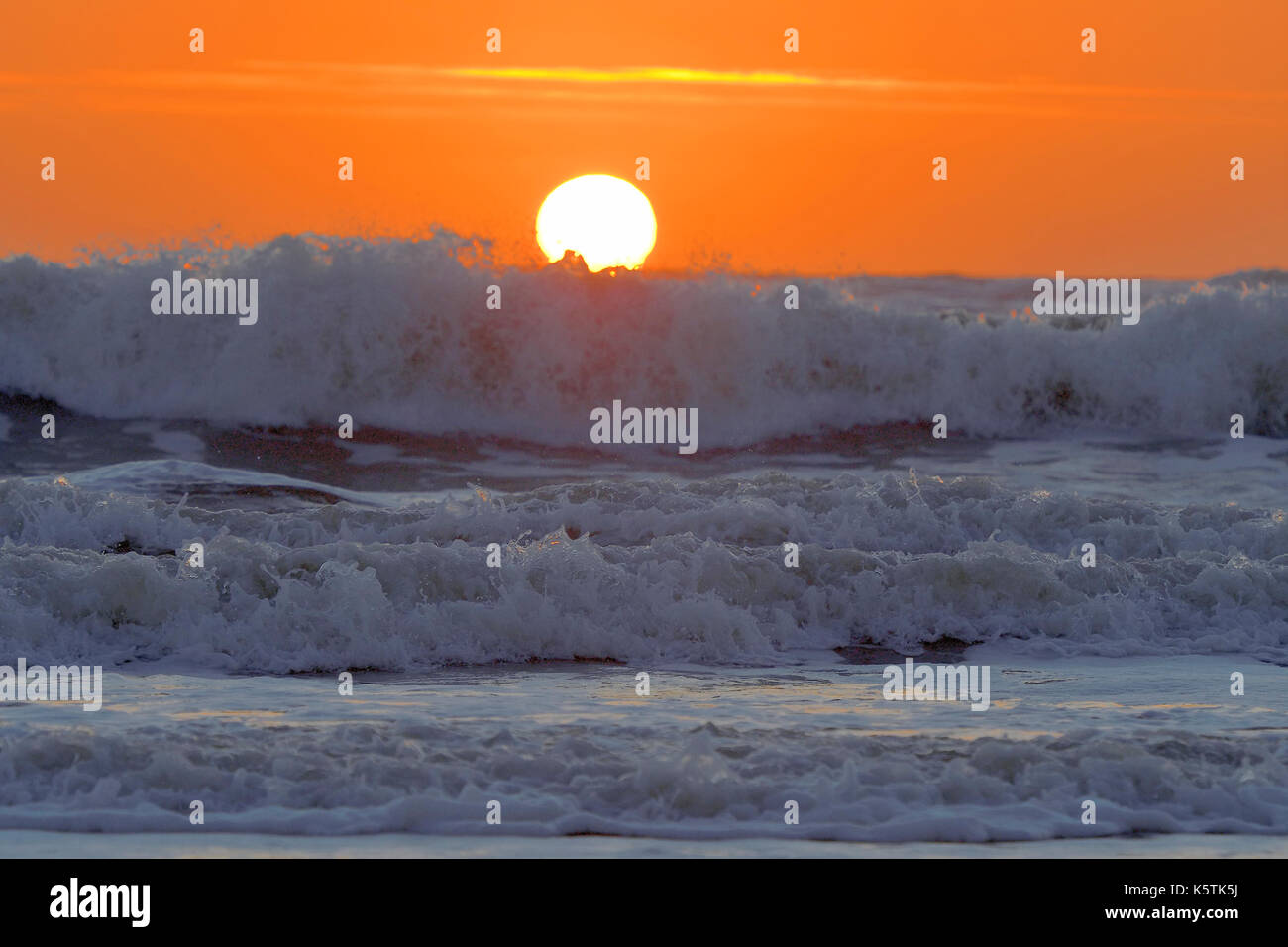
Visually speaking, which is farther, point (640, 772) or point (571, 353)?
point (571, 353)

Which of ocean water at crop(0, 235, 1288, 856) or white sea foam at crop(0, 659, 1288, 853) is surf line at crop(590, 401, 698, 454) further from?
white sea foam at crop(0, 659, 1288, 853)

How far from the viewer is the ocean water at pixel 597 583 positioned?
5.37m

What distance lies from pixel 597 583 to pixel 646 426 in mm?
11312

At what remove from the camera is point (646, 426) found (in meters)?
20.2

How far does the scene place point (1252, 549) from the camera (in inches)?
422

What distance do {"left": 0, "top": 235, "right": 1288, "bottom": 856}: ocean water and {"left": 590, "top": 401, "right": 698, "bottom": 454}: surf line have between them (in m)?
0.26

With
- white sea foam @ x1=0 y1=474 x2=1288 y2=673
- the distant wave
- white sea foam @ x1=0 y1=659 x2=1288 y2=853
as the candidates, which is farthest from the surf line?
white sea foam @ x1=0 y1=659 x2=1288 y2=853

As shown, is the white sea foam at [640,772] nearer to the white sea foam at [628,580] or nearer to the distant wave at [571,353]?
the white sea foam at [628,580]

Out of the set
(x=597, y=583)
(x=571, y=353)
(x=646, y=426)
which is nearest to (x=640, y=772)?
(x=597, y=583)

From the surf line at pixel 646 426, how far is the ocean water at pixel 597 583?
0.84ft

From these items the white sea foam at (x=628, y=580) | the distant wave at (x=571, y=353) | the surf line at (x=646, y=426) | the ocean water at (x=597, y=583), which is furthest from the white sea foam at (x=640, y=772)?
the distant wave at (x=571, y=353)

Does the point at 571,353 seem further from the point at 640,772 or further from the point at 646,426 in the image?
the point at 640,772
